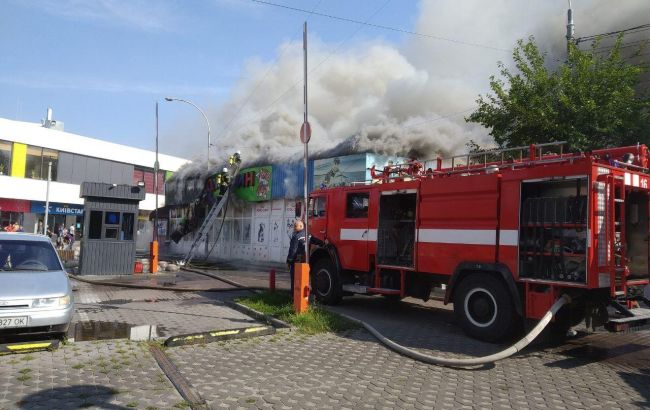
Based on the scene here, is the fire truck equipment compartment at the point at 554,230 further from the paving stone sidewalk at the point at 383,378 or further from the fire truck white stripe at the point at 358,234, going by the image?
the fire truck white stripe at the point at 358,234

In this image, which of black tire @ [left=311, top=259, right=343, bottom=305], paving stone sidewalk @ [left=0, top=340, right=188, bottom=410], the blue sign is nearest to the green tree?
black tire @ [left=311, top=259, right=343, bottom=305]

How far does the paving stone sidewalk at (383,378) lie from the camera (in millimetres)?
4746

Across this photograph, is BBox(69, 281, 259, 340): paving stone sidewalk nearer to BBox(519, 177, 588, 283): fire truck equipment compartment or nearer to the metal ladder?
BBox(519, 177, 588, 283): fire truck equipment compartment

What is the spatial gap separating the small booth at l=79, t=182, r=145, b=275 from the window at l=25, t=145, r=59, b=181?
1165 inches

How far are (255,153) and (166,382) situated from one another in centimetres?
2342

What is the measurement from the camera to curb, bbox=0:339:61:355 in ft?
18.7

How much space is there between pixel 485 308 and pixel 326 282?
13.2 feet

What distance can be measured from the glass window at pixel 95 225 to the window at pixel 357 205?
8905mm

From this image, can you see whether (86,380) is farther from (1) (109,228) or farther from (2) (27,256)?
(1) (109,228)

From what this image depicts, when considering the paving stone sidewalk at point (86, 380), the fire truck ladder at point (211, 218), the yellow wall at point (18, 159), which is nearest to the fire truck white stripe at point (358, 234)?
the paving stone sidewalk at point (86, 380)

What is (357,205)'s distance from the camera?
33.8 ft

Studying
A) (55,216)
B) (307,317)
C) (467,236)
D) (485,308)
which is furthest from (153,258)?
(55,216)

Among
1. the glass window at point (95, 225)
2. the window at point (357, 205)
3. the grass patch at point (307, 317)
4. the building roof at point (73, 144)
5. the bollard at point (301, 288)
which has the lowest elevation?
the grass patch at point (307, 317)

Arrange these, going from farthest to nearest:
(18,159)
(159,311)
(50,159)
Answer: (50,159)
(18,159)
(159,311)
